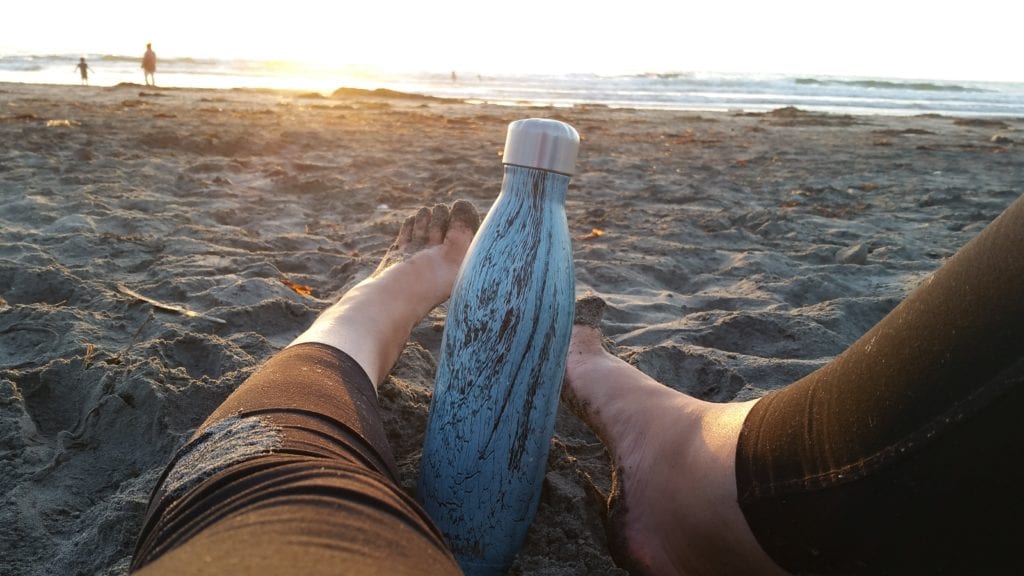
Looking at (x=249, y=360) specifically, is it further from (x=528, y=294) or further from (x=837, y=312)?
(x=837, y=312)

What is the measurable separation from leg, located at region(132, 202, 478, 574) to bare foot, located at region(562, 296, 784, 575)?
1.47ft

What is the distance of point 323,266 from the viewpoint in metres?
2.64

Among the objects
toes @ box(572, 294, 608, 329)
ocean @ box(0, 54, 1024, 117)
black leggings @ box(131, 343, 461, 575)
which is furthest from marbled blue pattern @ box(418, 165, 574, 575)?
ocean @ box(0, 54, 1024, 117)

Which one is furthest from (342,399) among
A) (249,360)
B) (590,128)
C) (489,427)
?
(590,128)

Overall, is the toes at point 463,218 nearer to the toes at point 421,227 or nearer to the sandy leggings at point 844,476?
the toes at point 421,227

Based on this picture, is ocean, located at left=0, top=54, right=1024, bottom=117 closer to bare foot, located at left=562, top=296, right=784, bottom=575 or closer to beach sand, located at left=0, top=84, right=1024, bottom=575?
beach sand, located at left=0, top=84, right=1024, bottom=575

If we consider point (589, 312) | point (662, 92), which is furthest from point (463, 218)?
point (662, 92)

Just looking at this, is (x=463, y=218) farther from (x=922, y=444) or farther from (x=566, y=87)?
(x=566, y=87)

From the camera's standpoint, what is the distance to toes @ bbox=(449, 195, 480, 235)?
2238 mm

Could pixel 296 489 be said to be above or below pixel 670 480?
above

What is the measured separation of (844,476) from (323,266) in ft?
7.28

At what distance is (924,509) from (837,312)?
1.64 m

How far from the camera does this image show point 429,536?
2.39 ft

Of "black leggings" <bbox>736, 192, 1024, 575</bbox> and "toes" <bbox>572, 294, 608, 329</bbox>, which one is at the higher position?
"black leggings" <bbox>736, 192, 1024, 575</bbox>
